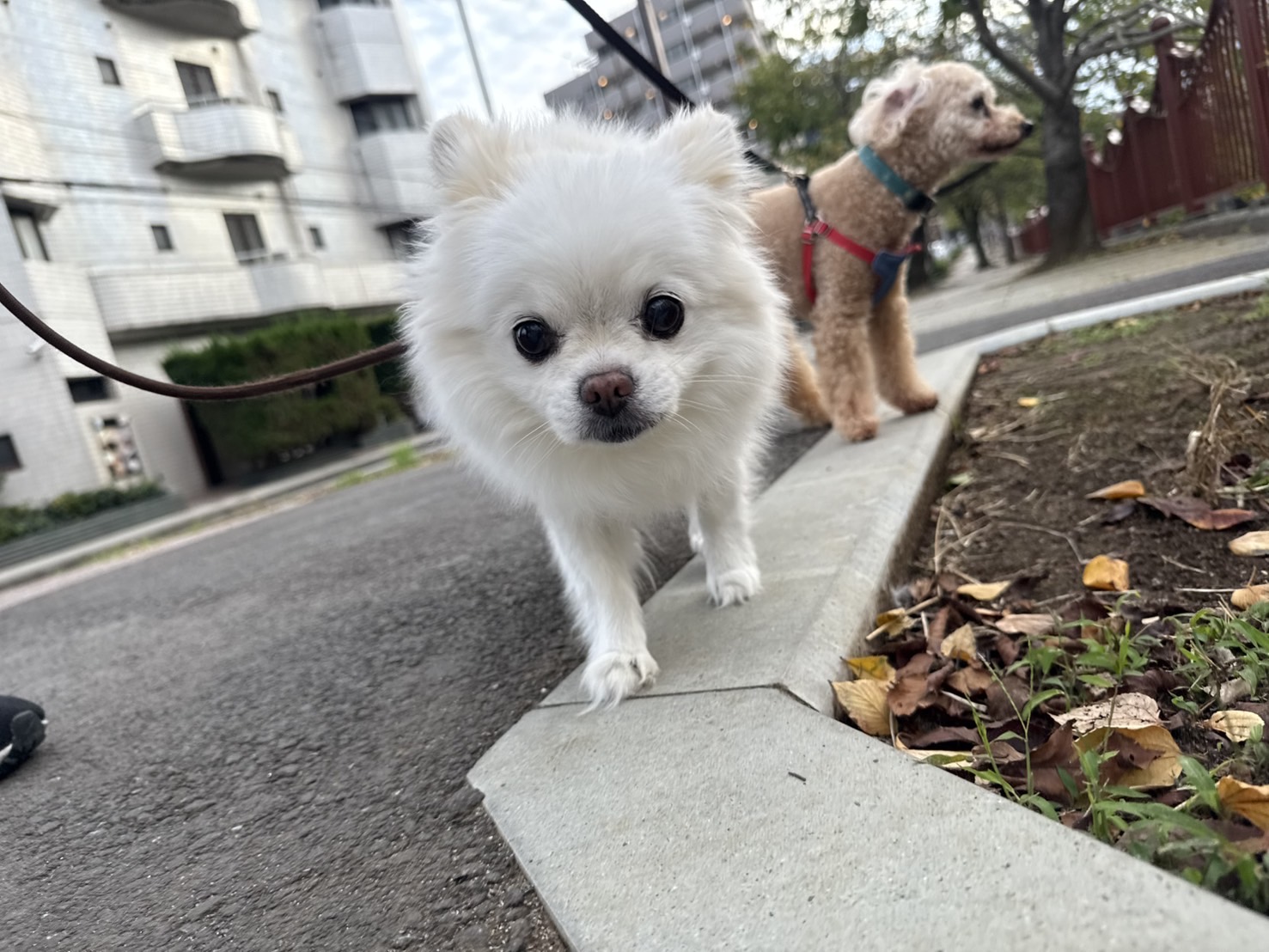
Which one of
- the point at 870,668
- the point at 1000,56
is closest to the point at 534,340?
the point at 870,668

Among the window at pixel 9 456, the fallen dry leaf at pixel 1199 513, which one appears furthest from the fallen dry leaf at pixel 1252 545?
the window at pixel 9 456

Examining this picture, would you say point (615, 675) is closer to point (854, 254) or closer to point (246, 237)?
point (854, 254)

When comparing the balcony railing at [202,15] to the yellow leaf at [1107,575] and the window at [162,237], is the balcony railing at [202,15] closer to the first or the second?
the window at [162,237]

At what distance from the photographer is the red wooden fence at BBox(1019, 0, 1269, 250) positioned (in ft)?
20.4

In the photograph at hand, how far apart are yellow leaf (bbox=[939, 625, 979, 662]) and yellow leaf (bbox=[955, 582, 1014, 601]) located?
205mm

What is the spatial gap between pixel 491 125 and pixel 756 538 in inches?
56.8

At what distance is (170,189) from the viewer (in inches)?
515

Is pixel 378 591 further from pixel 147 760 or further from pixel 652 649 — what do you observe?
pixel 652 649

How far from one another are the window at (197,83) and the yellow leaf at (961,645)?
14.5m

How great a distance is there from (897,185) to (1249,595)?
8.23 ft

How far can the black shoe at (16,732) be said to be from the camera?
2.12 m

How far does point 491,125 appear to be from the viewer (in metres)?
1.90

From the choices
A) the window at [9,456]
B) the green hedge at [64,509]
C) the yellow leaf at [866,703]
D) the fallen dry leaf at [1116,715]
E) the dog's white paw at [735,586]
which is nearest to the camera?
the fallen dry leaf at [1116,715]

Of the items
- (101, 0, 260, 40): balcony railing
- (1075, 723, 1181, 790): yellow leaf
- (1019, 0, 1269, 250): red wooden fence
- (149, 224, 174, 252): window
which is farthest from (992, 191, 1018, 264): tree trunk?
(1075, 723, 1181, 790): yellow leaf
